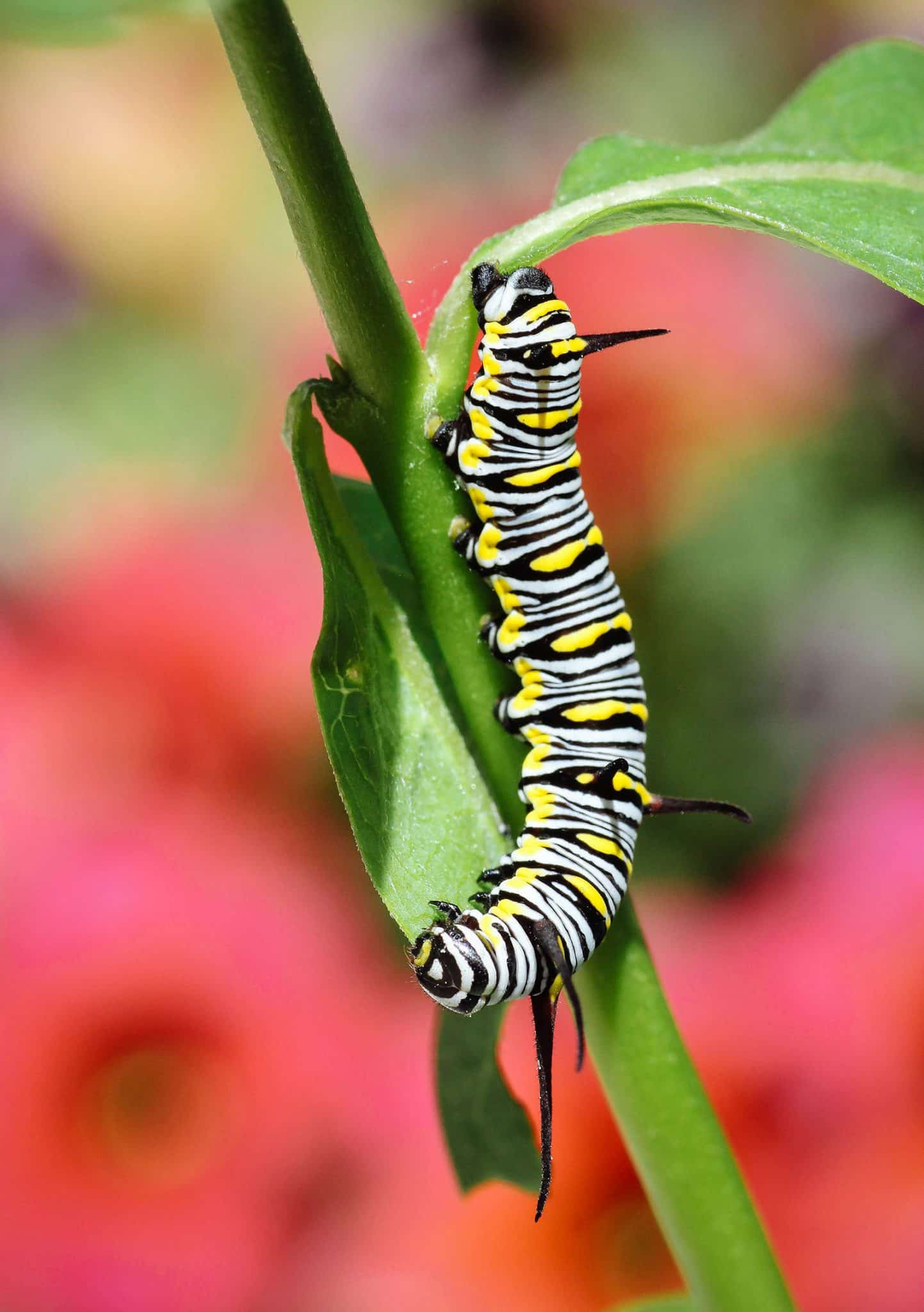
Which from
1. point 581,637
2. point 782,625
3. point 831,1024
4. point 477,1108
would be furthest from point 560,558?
point 782,625

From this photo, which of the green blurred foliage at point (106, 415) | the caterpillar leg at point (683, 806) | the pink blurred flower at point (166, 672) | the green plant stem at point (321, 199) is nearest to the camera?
the green plant stem at point (321, 199)

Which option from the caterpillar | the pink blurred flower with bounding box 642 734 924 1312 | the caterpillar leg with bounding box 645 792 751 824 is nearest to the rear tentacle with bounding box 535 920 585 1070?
the caterpillar

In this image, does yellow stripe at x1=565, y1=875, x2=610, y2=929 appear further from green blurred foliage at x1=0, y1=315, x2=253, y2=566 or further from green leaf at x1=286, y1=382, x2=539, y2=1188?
green blurred foliage at x1=0, y1=315, x2=253, y2=566

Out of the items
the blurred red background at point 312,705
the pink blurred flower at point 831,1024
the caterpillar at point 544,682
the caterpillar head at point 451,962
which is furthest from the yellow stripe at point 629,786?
the pink blurred flower at point 831,1024

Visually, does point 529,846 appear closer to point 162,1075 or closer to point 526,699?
point 526,699

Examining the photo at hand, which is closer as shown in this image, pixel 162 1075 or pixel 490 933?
pixel 490 933

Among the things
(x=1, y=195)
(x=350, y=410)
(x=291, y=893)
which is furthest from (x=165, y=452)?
(x=350, y=410)

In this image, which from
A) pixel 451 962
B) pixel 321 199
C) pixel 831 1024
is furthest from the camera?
pixel 831 1024

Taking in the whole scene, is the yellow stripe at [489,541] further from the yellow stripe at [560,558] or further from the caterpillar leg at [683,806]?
the caterpillar leg at [683,806]
